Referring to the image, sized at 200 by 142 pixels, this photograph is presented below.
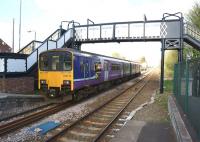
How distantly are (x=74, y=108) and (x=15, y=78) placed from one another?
5.86m

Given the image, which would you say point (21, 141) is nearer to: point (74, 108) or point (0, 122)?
point (0, 122)

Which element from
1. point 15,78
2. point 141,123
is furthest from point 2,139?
point 15,78

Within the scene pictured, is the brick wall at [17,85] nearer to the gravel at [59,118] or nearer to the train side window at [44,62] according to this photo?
the train side window at [44,62]

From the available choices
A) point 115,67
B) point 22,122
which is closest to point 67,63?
point 22,122

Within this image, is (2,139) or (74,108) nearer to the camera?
(2,139)

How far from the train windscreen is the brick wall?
290 centimetres

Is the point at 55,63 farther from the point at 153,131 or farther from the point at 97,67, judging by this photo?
the point at 153,131

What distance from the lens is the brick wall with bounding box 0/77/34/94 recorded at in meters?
17.4

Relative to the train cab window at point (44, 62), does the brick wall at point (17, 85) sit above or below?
below

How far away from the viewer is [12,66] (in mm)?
18750

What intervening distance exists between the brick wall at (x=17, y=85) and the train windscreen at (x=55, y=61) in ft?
9.51

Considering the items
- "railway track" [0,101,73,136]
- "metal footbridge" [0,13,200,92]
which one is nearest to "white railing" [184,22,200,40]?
"metal footbridge" [0,13,200,92]

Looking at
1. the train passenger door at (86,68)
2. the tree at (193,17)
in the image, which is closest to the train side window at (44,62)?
the train passenger door at (86,68)

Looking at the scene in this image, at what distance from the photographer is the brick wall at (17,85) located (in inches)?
687
